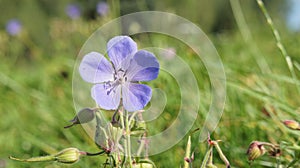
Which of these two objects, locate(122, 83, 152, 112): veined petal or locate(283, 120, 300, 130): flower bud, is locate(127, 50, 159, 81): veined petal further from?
locate(283, 120, 300, 130): flower bud

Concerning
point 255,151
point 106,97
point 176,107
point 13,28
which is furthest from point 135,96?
point 13,28

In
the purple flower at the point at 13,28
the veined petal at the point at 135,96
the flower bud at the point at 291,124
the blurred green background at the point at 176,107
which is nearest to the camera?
the veined petal at the point at 135,96

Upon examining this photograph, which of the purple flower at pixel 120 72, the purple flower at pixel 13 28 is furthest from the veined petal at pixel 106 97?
the purple flower at pixel 13 28

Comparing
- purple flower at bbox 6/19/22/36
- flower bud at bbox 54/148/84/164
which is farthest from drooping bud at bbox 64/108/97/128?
purple flower at bbox 6/19/22/36

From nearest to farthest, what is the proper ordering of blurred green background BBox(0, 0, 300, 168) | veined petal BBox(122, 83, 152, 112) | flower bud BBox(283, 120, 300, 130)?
veined petal BBox(122, 83, 152, 112) → flower bud BBox(283, 120, 300, 130) → blurred green background BBox(0, 0, 300, 168)

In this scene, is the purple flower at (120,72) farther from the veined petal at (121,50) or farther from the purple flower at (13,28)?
the purple flower at (13,28)

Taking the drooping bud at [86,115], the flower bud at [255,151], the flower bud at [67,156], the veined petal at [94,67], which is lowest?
the flower bud at [255,151]

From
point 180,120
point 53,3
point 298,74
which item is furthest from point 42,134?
point 53,3

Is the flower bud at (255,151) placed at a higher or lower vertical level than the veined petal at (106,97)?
lower

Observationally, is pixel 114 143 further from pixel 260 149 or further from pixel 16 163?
pixel 16 163
